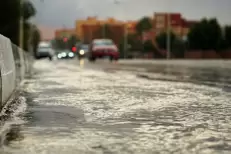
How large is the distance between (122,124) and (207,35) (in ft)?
237

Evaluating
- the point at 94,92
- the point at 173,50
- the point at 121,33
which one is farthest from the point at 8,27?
the point at 121,33

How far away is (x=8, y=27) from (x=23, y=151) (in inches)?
2540

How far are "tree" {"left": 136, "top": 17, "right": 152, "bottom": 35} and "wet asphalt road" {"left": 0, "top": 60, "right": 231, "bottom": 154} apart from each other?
130 meters

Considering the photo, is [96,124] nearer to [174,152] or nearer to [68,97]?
[174,152]

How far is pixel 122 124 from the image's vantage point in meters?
7.98

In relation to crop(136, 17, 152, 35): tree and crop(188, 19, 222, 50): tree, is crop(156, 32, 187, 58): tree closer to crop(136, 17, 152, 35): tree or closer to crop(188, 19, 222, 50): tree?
crop(188, 19, 222, 50): tree

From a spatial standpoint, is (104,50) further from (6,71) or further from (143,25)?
(143,25)

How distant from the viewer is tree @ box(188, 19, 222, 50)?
3093 inches

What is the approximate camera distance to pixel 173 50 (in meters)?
86.6

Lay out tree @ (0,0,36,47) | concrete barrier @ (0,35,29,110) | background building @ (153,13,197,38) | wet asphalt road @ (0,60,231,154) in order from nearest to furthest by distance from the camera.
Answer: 1. wet asphalt road @ (0,60,231,154)
2. concrete barrier @ (0,35,29,110)
3. tree @ (0,0,36,47)
4. background building @ (153,13,197,38)

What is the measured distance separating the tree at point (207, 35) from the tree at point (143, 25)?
60.2 metres

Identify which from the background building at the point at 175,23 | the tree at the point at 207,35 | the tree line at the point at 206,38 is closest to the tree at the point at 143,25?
the background building at the point at 175,23

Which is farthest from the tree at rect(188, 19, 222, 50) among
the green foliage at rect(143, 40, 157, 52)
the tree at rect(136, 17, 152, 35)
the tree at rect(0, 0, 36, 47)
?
the tree at rect(136, 17, 152, 35)

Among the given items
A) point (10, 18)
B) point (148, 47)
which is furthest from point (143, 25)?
point (10, 18)
